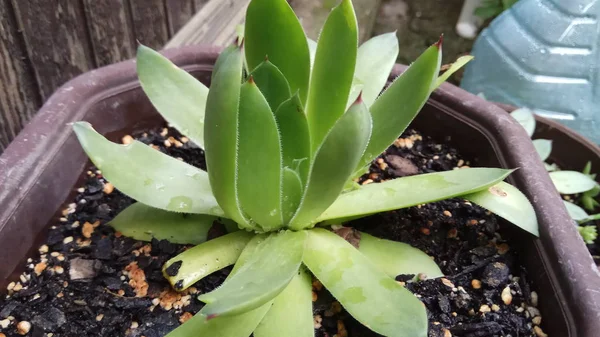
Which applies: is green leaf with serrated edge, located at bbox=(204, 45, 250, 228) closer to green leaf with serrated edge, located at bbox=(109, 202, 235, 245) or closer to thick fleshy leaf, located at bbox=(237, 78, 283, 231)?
thick fleshy leaf, located at bbox=(237, 78, 283, 231)

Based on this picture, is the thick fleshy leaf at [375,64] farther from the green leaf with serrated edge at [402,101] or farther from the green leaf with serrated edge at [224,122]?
the green leaf with serrated edge at [224,122]

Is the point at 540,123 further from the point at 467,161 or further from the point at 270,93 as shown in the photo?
→ the point at 270,93

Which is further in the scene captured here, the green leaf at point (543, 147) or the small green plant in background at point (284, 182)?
the green leaf at point (543, 147)

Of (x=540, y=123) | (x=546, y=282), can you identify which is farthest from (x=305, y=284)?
(x=540, y=123)

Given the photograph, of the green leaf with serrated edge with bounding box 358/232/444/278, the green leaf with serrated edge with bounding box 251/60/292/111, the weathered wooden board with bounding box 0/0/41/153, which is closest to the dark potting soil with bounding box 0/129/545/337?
the green leaf with serrated edge with bounding box 358/232/444/278

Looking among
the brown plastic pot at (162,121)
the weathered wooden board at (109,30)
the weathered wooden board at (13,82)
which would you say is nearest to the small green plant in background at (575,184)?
the brown plastic pot at (162,121)
